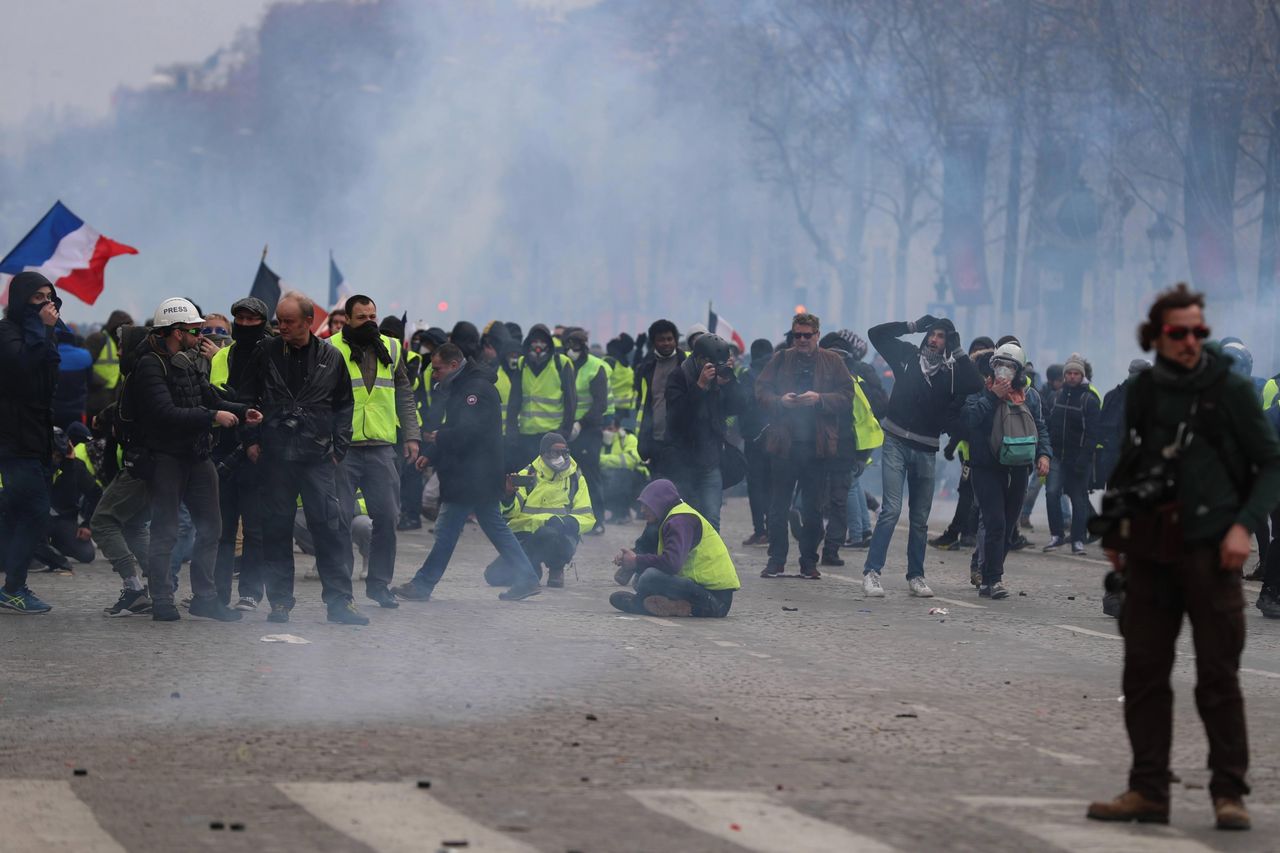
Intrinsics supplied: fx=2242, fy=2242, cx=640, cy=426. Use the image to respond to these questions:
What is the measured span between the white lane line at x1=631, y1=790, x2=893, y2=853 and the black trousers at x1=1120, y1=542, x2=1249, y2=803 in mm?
995

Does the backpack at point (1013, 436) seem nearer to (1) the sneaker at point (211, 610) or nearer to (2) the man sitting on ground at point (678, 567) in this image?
(2) the man sitting on ground at point (678, 567)

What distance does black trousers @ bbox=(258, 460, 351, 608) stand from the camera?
36.8ft

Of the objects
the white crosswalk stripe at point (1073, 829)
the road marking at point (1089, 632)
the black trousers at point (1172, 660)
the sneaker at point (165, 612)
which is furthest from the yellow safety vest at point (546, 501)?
the black trousers at point (1172, 660)

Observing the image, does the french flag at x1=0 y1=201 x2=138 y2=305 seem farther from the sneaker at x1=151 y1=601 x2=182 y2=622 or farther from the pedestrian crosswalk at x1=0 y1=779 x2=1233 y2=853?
the pedestrian crosswalk at x1=0 y1=779 x2=1233 y2=853

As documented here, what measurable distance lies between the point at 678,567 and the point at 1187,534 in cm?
556

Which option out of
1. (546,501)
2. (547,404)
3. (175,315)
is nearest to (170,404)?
(175,315)

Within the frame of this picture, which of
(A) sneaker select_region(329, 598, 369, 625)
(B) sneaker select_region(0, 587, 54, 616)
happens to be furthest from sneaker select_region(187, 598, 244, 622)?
(B) sneaker select_region(0, 587, 54, 616)

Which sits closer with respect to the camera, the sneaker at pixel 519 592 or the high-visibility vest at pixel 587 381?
the sneaker at pixel 519 592

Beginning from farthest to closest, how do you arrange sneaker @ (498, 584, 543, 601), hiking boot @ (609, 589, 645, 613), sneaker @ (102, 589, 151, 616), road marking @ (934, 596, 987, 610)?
road marking @ (934, 596, 987, 610) < sneaker @ (498, 584, 543, 601) < hiking boot @ (609, 589, 645, 613) < sneaker @ (102, 589, 151, 616)

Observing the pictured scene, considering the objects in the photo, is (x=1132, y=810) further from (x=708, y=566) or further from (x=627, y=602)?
(x=627, y=602)

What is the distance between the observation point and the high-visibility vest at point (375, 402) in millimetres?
11828

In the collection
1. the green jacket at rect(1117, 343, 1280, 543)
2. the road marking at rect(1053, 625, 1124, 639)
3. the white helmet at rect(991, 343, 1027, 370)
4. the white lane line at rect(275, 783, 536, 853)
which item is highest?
the white helmet at rect(991, 343, 1027, 370)

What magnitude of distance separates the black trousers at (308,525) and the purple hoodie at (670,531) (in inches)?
64.5

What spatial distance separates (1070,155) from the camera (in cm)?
3631
